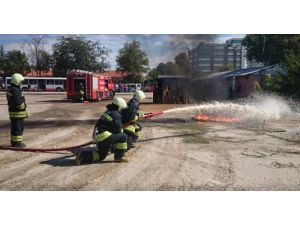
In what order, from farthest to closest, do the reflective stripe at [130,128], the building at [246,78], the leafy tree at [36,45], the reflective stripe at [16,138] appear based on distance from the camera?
the building at [246,78] → the reflective stripe at [16,138] → the reflective stripe at [130,128] → the leafy tree at [36,45]

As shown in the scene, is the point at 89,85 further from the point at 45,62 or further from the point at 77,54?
the point at 45,62

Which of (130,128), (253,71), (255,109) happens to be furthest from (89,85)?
(255,109)

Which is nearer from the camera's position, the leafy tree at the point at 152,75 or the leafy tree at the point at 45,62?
the leafy tree at the point at 45,62

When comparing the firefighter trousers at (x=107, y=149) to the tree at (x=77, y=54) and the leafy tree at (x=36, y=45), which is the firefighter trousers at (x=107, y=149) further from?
the leafy tree at (x=36, y=45)

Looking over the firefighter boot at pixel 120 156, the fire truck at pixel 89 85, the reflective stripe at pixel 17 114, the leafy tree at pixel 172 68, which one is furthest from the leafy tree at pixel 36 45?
the leafy tree at pixel 172 68

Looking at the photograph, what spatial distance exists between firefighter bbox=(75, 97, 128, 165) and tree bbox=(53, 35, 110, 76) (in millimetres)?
770

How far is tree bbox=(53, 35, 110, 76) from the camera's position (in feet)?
20.5

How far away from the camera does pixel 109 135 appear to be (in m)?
6.68

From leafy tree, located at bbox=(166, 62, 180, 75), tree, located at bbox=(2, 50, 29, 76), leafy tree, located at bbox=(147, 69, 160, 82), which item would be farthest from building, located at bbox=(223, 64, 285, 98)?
tree, located at bbox=(2, 50, 29, 76)

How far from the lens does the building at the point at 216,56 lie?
715 centimetres

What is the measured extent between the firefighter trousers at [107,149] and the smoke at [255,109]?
13.3 feet

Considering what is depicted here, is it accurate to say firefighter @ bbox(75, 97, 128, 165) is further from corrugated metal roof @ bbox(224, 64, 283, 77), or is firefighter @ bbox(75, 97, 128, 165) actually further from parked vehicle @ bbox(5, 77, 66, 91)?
corrugated metal roof @ bbox(224, 64, 283, 77)
